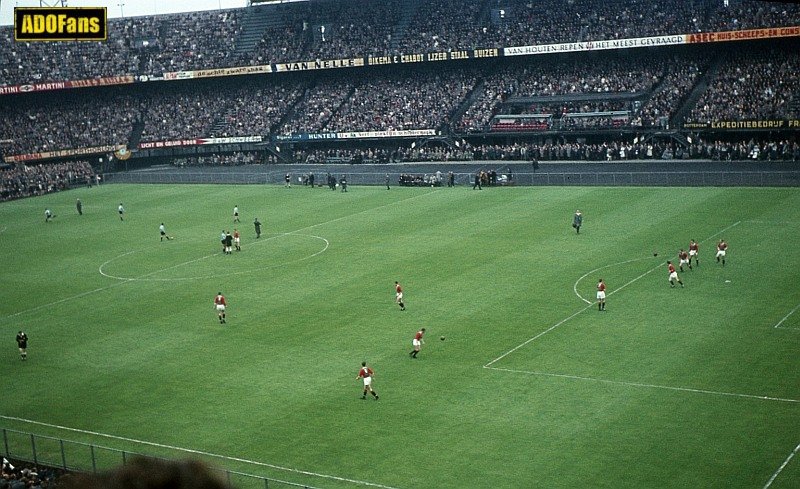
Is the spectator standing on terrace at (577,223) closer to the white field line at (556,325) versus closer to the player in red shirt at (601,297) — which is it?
the white field line at (556,325)

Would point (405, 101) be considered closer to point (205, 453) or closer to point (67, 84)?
point (67, 84)

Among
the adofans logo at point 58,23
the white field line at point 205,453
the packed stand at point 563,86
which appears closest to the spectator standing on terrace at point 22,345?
the white field line at point 205,453

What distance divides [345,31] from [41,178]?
3668 centimetres

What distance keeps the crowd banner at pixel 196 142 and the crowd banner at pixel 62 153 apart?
3.17 m

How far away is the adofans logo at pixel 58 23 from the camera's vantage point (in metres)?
30.8

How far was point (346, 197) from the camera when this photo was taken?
81.1 metres

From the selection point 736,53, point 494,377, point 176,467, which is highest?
point 736,53

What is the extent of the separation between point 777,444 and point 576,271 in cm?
2244

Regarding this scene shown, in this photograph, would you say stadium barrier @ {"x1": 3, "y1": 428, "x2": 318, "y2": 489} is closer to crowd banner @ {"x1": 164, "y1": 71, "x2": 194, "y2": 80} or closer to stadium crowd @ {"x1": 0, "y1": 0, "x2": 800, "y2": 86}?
stadium crowd @ {"x1": 0, "y1": 0, "x2": 800, "y2": 86}

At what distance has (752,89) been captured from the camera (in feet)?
274

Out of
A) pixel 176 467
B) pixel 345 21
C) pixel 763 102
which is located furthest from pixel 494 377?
pixel 345 21

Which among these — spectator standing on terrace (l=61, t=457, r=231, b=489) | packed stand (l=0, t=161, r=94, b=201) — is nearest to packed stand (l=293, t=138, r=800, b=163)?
packed stand (l=0, t=161, r=94, b=201)

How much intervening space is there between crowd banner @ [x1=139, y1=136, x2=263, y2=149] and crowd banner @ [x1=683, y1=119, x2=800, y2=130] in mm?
47888

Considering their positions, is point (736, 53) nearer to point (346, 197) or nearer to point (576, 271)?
point (346, 197)
